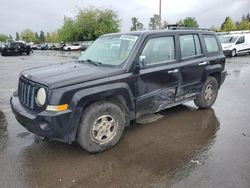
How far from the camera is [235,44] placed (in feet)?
65.7

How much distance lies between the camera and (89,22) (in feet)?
146

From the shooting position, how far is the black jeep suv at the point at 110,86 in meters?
3.46

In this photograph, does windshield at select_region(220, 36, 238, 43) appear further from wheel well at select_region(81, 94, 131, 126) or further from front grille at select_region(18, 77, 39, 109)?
front grille at select_region(18, 77, 39, 109)

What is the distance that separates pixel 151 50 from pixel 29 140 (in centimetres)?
267

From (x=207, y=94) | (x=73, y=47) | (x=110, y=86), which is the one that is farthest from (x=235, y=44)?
(x=73, y=47)

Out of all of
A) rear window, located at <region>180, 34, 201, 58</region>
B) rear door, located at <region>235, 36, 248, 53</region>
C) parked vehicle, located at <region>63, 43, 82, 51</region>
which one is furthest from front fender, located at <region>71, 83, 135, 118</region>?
parked vehicle, located at <region>63, 43, 82, 51</region>

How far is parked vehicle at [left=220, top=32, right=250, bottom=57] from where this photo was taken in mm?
19859

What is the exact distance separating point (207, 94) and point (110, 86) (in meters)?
3.01

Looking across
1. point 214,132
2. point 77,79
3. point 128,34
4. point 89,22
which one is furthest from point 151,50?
point 89,22

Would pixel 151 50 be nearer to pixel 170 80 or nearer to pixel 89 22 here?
pixel 170 80

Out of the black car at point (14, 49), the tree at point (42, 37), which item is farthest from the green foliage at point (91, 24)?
the tree at point (42, 37)

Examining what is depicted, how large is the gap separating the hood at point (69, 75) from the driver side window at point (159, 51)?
684 millimetres

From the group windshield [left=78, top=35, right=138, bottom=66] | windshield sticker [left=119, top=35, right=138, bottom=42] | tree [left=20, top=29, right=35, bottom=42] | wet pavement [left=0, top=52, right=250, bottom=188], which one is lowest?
wet pavement [left=0, top=52, right=250, bottom=188]

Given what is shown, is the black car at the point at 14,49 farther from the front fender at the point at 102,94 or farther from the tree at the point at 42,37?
the tree at the point at 42,37
